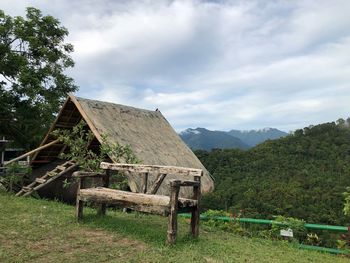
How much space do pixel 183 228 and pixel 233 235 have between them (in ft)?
3.43

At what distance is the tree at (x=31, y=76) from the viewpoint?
16.2 m

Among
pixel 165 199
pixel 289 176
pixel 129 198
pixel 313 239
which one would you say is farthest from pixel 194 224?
pixel 289 176

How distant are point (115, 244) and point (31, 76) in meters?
13.0

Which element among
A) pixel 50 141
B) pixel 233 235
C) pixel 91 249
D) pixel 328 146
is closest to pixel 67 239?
pixel 91 249

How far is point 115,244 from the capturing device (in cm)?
535

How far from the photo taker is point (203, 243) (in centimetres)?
580

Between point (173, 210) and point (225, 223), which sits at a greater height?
point (173, 210)

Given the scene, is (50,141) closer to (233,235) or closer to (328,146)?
(233,235)

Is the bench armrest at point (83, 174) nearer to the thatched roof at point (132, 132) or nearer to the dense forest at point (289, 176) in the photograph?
the thatched roof at point (132, 132)

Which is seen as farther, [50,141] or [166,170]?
[50,141]

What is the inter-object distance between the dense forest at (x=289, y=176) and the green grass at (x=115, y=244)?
4.64m

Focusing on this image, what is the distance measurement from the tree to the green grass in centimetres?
987

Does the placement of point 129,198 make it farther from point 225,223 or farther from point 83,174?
point 225,223

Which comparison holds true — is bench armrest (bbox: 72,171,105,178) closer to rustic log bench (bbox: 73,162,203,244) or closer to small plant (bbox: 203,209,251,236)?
rustic log bench (bbox: 73,162,203,244)
